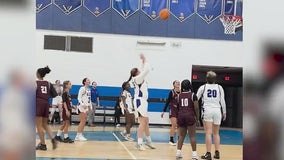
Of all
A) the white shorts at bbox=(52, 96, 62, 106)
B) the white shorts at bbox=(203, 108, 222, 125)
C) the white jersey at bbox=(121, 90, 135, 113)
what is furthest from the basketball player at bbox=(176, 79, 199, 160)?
the white shorts at bbox=(52, 96, 62, 106)

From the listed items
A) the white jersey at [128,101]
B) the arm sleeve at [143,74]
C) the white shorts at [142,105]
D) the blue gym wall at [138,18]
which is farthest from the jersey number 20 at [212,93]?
the blue gym wall at [138,18]

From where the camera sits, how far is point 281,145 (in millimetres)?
861

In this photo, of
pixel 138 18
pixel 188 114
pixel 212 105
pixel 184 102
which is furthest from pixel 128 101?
pixel 138 18

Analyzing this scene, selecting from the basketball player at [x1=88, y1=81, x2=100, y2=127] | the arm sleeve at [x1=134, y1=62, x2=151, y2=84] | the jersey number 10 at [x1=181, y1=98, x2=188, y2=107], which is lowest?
the basketball player at [x1=88, y1=81, x2=100, y2=127]

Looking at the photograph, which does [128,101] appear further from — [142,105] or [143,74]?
[143,74]

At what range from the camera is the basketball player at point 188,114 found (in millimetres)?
7422

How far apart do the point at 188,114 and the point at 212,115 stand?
447 mm

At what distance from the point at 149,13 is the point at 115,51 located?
237cm

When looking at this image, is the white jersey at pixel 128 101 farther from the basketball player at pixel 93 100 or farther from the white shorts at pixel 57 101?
the basketball player at pixel 93 100

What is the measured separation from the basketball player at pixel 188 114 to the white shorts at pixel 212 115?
0.16m

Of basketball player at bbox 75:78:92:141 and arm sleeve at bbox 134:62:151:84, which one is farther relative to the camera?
basketball player at bbox 75:78:92:141

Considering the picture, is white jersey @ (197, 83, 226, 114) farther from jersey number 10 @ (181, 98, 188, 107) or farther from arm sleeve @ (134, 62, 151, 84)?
arm sleeve @ (134, 62, 151, 84)

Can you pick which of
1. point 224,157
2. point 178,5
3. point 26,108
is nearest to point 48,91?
point 224,157

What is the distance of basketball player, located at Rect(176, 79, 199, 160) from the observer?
742 cm
